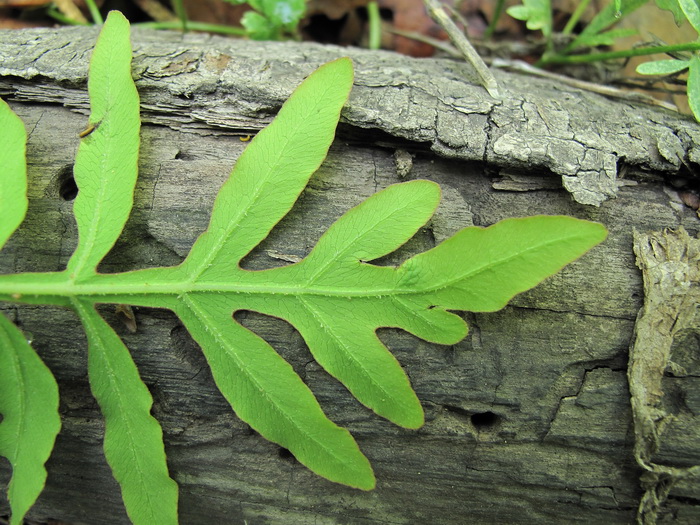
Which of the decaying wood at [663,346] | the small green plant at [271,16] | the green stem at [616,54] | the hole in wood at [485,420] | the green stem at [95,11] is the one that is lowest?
the hole in wood at [485,420]

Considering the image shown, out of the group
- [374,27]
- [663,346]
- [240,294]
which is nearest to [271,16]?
[374,27]

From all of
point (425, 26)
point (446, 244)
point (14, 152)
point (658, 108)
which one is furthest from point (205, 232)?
point (425, 26)

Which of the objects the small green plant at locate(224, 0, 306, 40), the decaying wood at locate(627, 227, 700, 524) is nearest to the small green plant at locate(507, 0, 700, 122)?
the decaying wood at locate(627, 227, 700, 524)

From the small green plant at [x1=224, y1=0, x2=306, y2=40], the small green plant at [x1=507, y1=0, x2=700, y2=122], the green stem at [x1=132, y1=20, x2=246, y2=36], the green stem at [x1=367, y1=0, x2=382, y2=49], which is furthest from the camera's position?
the green stem at [x1=367, y1=0, x2=382, y2=49]

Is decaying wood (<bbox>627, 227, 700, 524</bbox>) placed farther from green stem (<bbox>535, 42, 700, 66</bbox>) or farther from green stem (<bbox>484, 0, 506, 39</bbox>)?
green stem (<bbox>484, 0, 506, 39</bbox>)

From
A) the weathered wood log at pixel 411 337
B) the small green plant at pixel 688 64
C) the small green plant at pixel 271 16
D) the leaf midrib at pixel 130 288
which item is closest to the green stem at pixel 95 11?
the small green plant at pixel 271 16

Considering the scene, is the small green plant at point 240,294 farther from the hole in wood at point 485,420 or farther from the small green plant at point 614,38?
the small green plant at point 614,38

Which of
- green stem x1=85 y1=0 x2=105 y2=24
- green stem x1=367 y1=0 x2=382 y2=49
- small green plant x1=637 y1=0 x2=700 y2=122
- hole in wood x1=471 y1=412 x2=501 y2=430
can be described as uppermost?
green stem x1=367 y1=0 x2=382 y2=49
